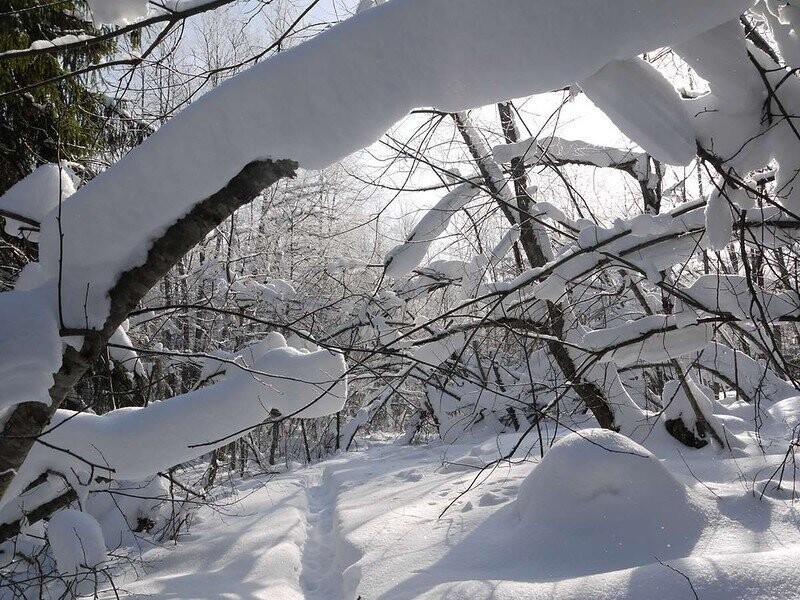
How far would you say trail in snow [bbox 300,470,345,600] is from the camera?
401 cm

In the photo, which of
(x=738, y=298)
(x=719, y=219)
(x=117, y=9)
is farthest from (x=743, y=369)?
(x=117, y=9)

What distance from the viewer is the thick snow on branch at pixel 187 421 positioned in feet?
8.86

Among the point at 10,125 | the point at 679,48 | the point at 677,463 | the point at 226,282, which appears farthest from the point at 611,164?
the point at 226,282

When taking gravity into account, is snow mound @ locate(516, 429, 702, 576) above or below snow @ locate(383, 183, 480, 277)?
below

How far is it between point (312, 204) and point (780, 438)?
1175cm

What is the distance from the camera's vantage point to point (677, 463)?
4582mm

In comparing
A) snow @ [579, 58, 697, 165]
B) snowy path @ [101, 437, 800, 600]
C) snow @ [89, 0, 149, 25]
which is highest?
snow @ [89, 0, 149, 25]

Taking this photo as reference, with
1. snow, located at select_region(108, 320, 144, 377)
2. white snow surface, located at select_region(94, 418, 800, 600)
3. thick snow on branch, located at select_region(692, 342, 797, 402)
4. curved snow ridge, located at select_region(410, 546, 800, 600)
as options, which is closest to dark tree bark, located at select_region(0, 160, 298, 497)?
snow, located at select_region(108, 320, 144, 377)

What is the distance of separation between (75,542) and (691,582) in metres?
3.01

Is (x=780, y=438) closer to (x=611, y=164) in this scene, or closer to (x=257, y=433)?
(x=611, y=164)

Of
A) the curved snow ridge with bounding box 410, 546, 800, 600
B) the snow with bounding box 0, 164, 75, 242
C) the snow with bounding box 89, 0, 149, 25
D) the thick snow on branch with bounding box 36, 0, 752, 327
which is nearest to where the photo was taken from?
the thick snow on branch with bounding box 36, 0, 752, 327

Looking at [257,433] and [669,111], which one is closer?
[669,111]

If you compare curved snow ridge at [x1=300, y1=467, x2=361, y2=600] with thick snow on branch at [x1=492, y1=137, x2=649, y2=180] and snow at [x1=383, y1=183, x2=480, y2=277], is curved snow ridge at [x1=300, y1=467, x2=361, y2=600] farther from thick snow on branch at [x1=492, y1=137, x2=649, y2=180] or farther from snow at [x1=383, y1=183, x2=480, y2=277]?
thick snow on branch at [x1=492, y1=137, x2=649, y2=180]

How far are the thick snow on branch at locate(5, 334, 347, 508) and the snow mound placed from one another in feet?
4.85
